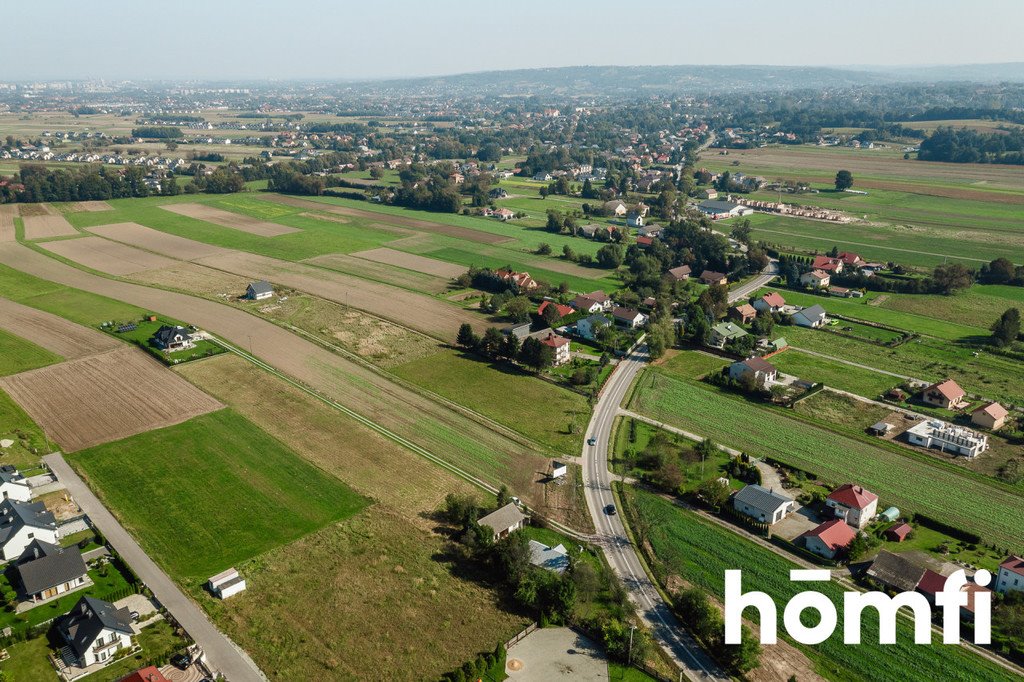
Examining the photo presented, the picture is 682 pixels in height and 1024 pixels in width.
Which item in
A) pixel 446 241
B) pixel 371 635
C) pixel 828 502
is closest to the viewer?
pixel 371 635

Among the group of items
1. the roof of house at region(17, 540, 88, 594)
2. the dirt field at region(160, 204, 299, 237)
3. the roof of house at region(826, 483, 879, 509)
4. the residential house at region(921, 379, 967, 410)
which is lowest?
the roof of house at region(17, 540, 88, 594)

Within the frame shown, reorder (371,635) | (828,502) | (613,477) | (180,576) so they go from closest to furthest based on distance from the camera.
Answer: (371,635) < (180,576) < (828,502) < (613,477)

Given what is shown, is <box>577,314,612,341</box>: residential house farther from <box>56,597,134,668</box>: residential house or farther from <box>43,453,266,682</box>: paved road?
<box>56,597,134,668</box>: residential house

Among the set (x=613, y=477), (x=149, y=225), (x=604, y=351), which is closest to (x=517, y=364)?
(x=604, y=351)

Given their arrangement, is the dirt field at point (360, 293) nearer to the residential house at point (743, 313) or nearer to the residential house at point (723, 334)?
the residential house at point (723, 334)

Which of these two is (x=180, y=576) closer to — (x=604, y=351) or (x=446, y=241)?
(x=604, y=351)

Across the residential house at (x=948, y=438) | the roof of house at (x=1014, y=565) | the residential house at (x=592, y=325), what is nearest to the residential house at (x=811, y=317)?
the residential house at (x=592, y=325)

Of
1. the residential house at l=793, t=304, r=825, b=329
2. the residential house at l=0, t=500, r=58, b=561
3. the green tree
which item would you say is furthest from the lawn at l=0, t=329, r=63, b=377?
the green tree
